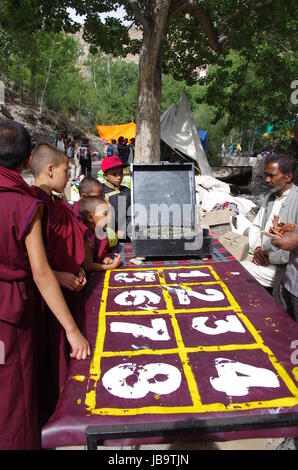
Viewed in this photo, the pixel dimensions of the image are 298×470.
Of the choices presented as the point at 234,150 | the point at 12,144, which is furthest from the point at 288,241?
the point at 234,150

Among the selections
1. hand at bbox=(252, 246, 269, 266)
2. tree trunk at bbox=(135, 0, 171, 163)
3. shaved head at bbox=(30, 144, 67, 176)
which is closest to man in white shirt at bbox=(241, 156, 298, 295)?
hand at bbox=(252, 246, 269, 266)

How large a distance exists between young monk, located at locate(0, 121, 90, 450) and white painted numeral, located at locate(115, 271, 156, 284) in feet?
2.71

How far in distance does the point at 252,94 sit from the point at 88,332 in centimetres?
1037

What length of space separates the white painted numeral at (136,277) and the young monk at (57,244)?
0.42 m

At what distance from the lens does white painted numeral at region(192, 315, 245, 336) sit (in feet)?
5.84

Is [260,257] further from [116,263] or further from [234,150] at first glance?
[234,150]

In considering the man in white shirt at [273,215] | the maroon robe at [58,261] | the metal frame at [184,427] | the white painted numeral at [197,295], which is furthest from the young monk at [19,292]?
the man in white shirt at [273,215]

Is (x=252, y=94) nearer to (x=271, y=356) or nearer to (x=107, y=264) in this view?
(x=107, y=264)

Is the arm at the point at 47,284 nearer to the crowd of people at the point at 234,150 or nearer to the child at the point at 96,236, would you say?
the child at the point at 96,236

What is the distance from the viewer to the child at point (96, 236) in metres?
2.54

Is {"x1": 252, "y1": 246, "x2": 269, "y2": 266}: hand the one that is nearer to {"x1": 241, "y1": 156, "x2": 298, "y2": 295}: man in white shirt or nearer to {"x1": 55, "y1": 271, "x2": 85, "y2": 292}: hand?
{"x1": 241, "y1": 156, "x2": 298, "y2": 295}: man in white shirt

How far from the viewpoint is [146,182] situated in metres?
3.51

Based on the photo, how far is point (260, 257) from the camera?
298 cm
